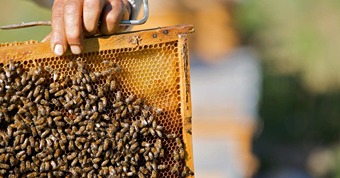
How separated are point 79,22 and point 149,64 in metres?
0.68

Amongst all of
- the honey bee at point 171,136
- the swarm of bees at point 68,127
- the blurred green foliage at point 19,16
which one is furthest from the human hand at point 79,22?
the blurred green foliage at point 19,16

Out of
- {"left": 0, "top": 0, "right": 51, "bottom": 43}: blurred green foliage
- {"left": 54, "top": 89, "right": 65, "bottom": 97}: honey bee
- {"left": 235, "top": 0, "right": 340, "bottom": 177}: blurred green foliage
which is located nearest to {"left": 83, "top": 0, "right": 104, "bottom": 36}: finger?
{"left": 54, "top": 89, "right": 65, "bottom": 97}: honey bee

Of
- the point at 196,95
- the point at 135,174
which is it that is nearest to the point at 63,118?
the point at 135,174

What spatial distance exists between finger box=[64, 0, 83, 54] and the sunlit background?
6232 millimetres

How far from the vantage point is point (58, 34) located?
423cm

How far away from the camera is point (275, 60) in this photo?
1053 centimetres

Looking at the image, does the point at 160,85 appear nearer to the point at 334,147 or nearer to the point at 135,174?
the point at 135,174

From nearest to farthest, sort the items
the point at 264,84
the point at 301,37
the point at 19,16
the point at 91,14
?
1. the point at 91,14
2. the point at 301,37
3. the point at 264,84
4. the point at 19,16

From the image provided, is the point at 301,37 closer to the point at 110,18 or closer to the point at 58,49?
the point at 110,18

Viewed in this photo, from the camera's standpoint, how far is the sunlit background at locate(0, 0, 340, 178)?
10305 millimetres

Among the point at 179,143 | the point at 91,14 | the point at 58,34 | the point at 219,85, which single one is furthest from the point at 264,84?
the point at 58,34

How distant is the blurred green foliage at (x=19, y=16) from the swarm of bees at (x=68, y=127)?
789 centimetres

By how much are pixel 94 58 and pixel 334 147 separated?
700 cm

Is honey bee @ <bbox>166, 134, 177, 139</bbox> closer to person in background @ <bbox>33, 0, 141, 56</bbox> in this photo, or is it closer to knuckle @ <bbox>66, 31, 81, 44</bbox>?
person in background @ <bbox>33, 0, 141, 56</bbox>
